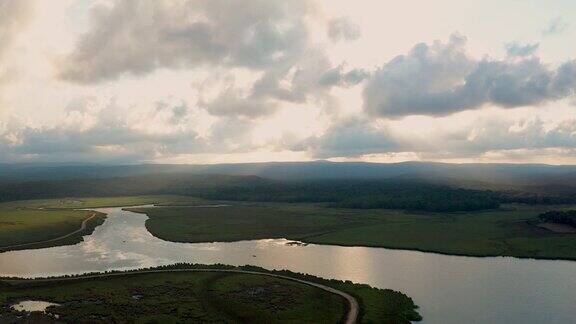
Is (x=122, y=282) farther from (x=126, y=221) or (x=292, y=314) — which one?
(x=126, y=221)

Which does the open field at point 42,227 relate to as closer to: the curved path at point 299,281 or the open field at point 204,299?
the curved path at point 299,281

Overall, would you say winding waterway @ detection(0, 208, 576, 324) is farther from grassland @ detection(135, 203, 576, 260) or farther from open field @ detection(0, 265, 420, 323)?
grassland @ detection(135, 203, 576, 260)

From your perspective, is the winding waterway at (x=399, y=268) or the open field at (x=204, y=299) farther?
the winding waterway at (x=399, y=268)

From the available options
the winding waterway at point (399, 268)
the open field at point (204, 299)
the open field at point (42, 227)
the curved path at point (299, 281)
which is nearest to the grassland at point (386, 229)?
the winding waterway at point (399, 268)

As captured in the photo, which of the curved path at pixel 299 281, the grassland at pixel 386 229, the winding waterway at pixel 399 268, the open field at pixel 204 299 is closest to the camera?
the open field at pixel 204 299

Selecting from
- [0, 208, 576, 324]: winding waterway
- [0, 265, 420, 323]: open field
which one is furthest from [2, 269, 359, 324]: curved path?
[0, 208, 576, 324]: winding waterway

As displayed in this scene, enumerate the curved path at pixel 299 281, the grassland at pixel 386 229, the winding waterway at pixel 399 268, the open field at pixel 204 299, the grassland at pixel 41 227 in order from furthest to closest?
the grassland at pixel 41 227 < the grassland at pixel 386 229 < the winding waterway at pixel 399 268 < the curved path at pixel 299 281 < the open field at pixel 204 299

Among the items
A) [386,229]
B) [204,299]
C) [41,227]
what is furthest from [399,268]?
[41,227]

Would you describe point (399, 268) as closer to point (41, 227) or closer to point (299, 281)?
point (299, 281)
